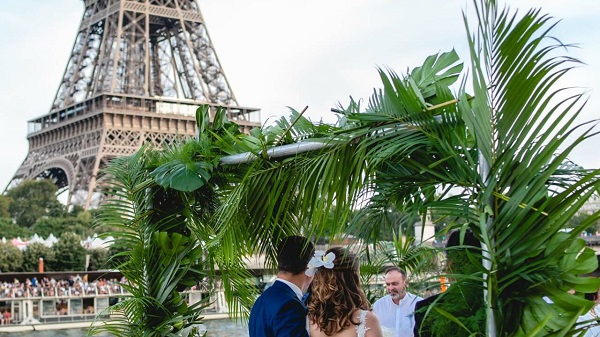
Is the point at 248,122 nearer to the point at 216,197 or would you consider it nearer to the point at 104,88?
the point at 104,88

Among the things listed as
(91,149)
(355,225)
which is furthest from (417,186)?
(91,149)

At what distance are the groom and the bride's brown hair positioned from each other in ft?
0.88

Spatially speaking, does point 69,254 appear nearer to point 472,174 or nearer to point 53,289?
point 53,289

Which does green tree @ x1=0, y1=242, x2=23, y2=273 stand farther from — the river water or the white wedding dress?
the white wedding dress

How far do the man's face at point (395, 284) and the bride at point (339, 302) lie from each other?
2368 mm

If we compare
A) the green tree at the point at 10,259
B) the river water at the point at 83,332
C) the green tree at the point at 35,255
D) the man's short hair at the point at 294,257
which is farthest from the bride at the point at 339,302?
the green tree at the point at 35,255

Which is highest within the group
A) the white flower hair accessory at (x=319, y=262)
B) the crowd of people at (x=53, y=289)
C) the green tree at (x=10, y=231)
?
the green tree at (x=10, y=231)

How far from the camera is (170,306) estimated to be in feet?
20.7

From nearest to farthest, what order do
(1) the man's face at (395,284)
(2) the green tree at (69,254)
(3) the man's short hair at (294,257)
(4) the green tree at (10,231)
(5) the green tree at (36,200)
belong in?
(3) the man's short hair at (294,257), (1) the man's face at (395,284), (2) the green tree at (69,254), (4) the green tree at (10,231), (5) the green tree at (36,200)

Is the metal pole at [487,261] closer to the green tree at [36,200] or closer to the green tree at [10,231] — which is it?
the green tree at [10,231]

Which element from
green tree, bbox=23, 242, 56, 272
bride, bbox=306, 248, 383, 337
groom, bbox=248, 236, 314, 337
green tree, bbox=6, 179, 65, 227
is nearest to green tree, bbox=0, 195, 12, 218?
green tree, bbox=6, 179, 65, 227

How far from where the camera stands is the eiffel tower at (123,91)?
4909 cm

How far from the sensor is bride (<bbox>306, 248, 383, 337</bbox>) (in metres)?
3.72

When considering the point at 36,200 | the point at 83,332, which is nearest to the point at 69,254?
the point at 83,332
